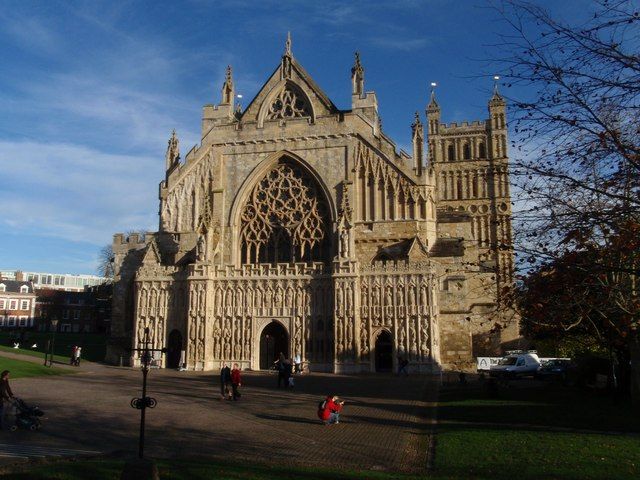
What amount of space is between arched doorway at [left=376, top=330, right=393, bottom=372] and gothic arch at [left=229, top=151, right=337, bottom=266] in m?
7.71

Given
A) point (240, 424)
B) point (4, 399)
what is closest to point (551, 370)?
point (240, 424)

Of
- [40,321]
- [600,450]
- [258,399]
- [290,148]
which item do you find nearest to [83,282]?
[40,321]

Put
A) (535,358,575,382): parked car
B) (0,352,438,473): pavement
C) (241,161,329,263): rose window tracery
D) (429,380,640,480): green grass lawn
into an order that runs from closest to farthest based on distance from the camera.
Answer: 1. (429,380,640,480): green grass lawn
2. (0,352,438,473): pavement
3. (535,358,575,382): parked car
4. (241,161,329,263): rose window tracery

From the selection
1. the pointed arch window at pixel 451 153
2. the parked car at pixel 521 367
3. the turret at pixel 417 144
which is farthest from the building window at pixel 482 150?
the parked car at pixel 521 367

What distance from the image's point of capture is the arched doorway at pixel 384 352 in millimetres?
34344

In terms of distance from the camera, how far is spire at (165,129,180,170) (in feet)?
139

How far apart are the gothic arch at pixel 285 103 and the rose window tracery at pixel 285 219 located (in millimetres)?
3835

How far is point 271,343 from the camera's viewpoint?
3694cm

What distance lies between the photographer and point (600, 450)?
12.1 m

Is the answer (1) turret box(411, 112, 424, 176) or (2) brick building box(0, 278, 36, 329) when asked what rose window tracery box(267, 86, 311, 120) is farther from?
(2) brick building box(0, 278, 36, 329)

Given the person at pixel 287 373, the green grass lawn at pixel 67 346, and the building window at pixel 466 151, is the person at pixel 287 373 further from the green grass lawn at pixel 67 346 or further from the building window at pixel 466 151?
the building window at pixel 466 151

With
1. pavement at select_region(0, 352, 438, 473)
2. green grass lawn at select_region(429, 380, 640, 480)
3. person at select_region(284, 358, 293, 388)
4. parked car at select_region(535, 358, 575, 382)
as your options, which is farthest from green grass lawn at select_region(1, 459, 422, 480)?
parked car at select_region(535, 358, 575, 382)

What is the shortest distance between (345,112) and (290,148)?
4.56 m

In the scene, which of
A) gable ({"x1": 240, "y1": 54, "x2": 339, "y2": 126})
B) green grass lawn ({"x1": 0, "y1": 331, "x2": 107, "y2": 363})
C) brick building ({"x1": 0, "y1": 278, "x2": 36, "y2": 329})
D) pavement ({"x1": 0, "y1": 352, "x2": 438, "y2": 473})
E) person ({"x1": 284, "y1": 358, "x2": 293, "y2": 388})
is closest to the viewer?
pavement ({"x1": 0, "y1": 352, "x2": 438, "y2": 473})
